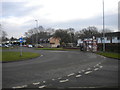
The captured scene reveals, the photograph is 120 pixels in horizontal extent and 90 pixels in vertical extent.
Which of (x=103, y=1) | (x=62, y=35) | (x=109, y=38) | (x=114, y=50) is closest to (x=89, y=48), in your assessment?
(x=114, y=50)

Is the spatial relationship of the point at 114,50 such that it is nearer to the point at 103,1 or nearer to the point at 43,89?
the point at 103,1

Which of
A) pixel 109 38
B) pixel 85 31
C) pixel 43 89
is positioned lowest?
pixel 43 89

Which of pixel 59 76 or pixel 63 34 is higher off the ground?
pixel 63 34

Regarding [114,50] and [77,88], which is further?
[114,50]

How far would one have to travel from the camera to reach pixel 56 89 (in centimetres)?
529

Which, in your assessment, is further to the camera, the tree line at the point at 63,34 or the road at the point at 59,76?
the tree line at the point at 63,34

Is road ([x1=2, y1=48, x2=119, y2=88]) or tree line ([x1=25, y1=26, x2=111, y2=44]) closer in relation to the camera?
road ([x1=2, y1=48, x2=119, y2=88])

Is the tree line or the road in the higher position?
the tree line

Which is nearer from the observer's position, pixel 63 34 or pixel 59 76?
pixel 59 76

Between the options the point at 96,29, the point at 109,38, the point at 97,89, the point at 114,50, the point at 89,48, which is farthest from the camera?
the point at 96,29

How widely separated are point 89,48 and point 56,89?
29.1 m

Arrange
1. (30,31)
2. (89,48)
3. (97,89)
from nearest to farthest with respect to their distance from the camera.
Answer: (97,89), (89,48), (30,31)

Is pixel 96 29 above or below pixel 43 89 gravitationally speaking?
above

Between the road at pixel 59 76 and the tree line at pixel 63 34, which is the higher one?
the tree line at pixel 63 34
